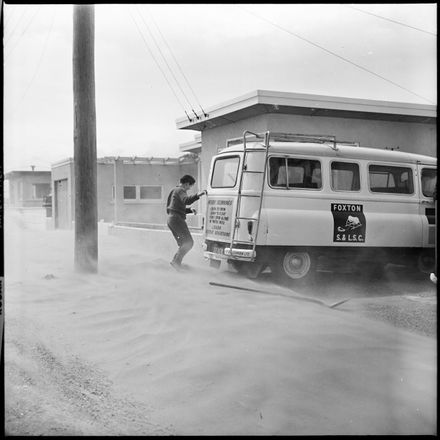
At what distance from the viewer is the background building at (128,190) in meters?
7.24

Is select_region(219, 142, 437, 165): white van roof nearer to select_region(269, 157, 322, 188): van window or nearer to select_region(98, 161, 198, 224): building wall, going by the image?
select_region(269, 157, 322, 188): van window

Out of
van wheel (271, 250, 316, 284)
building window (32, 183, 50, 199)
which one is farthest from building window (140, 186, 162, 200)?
building window (32, 183, 50, 199)

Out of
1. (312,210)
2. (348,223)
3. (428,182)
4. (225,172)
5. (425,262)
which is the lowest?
(425,262)

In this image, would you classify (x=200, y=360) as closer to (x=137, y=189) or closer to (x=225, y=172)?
(x=225, y=172)

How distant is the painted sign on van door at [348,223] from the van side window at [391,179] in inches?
19.0

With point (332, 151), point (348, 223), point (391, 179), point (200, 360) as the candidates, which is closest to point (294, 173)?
point (332, 151)

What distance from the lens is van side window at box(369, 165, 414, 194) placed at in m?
7.74

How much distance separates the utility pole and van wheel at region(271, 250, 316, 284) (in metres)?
2.50

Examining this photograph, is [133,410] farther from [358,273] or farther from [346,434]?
[358,273]

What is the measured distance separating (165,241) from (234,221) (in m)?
1.13

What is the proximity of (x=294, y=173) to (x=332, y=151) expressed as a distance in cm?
72

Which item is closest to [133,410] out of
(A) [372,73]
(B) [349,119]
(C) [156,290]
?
(C) [156,290]

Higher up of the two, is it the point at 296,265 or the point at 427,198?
the point at 427,198

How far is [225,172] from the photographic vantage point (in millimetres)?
7820
